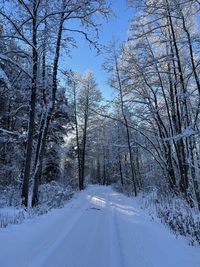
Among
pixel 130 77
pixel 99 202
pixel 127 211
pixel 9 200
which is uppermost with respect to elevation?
pixel 130 77

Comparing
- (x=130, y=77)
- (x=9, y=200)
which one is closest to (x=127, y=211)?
(x=9, y=200)

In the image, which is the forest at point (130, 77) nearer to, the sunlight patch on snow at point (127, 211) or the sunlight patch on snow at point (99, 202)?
the sunlight patch on snow at point (127, 211)

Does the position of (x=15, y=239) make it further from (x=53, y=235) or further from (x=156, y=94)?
(x=156, y=94)

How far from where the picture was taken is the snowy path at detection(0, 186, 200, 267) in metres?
3.83

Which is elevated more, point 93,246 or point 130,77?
point 130,77

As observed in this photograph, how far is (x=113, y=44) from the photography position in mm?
18938

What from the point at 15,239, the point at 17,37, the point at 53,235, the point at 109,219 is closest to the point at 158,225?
the point at 109,219

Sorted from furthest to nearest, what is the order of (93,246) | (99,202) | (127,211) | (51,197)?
(99,202) → (51,197) → (127,211) → (93,246)

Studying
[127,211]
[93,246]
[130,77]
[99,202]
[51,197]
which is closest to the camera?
[93,246]

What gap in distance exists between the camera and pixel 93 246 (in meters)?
4.70

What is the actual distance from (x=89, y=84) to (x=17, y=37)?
18613mm

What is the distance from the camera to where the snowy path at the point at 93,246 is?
3826mm

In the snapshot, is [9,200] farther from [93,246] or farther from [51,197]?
[93,246]

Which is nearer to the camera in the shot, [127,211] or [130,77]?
[127,211]
